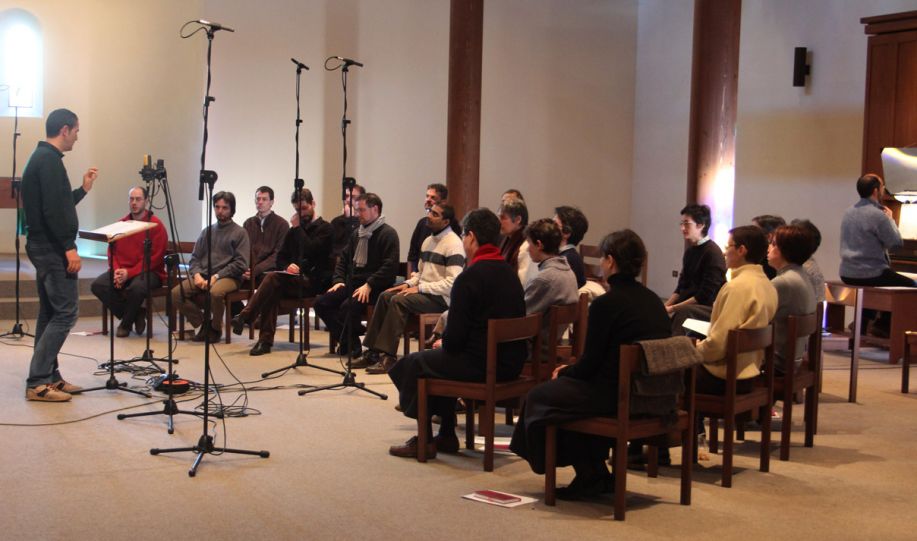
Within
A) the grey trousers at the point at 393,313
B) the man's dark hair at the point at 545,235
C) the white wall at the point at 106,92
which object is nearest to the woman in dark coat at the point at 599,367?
the man's dark hair at the point at 545,235

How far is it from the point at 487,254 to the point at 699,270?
2045 millimetres

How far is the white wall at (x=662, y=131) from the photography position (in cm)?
1141

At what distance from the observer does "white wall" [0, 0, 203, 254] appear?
11453 millimetres

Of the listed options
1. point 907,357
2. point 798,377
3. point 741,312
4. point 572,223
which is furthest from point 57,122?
point 907,357

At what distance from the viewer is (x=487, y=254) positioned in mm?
4859

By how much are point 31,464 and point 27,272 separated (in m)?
6.06

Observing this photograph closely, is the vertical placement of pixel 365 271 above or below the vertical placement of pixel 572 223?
below

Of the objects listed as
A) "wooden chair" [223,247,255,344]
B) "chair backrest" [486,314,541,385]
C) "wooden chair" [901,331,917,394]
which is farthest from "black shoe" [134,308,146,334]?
"wooden chair" [901,331,917,394]

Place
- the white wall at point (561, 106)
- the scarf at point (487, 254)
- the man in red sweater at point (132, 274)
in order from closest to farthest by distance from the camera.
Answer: the scarf at point (487, 254) < the man in red sweater at point (132, 274) < the white wall at point (561, 106)

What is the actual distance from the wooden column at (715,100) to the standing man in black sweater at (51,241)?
509cm

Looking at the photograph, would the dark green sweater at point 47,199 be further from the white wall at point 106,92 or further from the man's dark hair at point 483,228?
the white wall at point 106,92

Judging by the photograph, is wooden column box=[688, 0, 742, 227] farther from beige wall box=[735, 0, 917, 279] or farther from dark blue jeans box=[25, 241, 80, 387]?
dark blue jeans box=[25, 241, 80, 387]

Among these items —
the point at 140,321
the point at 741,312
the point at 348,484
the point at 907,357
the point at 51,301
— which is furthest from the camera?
the point at 140,321

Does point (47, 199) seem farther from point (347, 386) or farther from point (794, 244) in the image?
point (794, 244)
